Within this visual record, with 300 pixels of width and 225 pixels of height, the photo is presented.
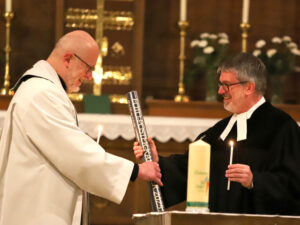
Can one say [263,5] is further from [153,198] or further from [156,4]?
[153,198]

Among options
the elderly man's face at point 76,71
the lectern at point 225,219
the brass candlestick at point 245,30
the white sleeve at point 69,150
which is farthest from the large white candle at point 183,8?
the lectern at point 225,219

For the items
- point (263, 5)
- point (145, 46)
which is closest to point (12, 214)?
point (145, 46)

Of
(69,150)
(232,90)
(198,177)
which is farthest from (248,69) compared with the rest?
(198,177)

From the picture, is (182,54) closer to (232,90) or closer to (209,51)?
(209,51)

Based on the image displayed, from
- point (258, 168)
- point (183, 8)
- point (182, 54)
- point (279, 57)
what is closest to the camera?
point (258, 168)

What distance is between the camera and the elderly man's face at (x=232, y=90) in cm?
544

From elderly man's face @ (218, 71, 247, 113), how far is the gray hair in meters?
0.03

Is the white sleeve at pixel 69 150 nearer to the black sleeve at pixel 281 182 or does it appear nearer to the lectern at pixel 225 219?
the black sleeve at pixel 281 182

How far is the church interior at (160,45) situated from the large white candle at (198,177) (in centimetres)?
439

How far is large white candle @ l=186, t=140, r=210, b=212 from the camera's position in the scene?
3957 mm

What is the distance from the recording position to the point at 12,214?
5.14 m

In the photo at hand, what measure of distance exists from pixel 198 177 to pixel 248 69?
1655 mm

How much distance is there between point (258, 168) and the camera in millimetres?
5340

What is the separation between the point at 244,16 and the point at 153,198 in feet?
14.2
